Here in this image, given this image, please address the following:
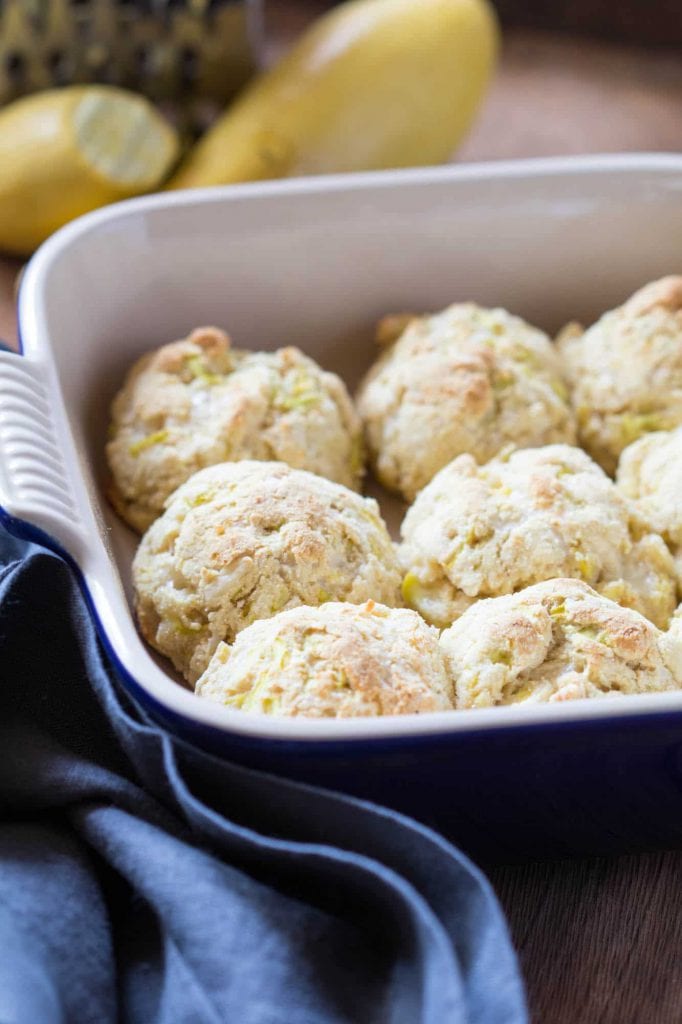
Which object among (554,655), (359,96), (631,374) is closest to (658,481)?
(631,374)

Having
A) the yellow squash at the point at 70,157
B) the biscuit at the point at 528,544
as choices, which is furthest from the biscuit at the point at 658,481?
the yellow squash at the point at 70,157

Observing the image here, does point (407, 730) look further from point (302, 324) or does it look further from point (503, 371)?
point (302, 324)

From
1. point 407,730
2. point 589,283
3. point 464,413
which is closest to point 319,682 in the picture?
point 407,730

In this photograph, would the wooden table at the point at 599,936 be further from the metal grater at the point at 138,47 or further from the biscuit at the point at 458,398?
the metal grater at the point at 138,47

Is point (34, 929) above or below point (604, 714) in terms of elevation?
below

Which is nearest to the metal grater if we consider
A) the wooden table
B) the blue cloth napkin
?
the blue cloth napkin

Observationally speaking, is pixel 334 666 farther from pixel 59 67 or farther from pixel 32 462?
pixel 59 67
